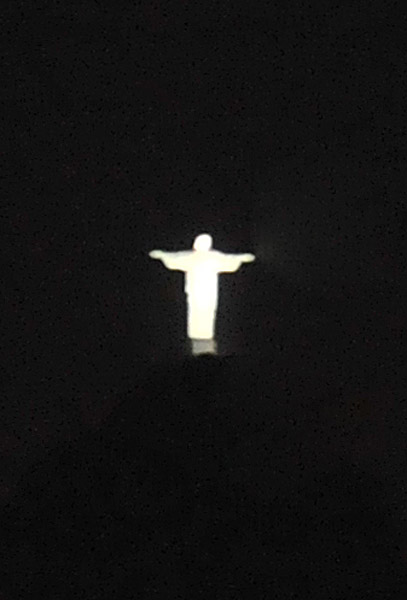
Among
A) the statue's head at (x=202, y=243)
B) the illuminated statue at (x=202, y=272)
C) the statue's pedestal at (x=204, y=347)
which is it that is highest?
the statue's head at (x=202, y=243)

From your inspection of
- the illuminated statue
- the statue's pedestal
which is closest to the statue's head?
the illuminated statue

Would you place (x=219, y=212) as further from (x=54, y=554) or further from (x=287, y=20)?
(x=54, y=554)

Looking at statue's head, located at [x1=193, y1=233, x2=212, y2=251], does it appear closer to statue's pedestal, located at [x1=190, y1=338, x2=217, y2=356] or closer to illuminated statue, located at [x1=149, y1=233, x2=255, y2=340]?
illuminated statue, located at [x1=149, y1=233, x2=255, y2=340]

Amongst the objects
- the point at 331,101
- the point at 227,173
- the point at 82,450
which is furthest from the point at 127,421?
the point at 331,101

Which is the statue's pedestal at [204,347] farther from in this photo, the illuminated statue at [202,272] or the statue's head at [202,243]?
the statue's head at [202,243]

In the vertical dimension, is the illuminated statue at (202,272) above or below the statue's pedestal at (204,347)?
above

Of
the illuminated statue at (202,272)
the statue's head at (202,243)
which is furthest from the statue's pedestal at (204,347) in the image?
the statue's head at (202,243)

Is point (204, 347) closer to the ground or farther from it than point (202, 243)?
closer to the ground
